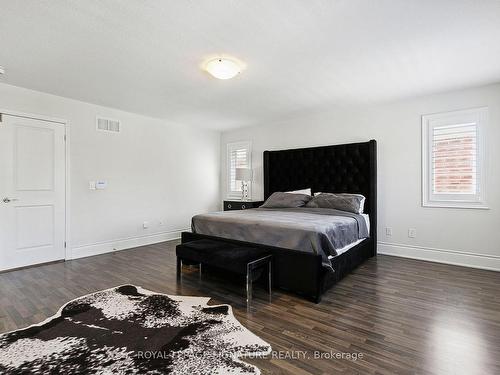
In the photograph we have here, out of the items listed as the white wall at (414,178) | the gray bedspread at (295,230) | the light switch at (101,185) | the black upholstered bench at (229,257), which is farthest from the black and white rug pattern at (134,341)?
the white wall at (414,178)

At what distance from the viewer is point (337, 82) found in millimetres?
3504

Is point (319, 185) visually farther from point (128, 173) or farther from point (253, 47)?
point (128, 173)

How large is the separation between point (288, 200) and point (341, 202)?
0.89 meters

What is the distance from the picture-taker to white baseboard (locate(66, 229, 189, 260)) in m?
4.23

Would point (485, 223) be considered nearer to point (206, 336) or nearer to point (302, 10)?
point (302, 10)

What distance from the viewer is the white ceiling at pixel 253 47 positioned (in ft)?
6.73

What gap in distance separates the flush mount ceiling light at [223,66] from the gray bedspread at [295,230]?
1694mm

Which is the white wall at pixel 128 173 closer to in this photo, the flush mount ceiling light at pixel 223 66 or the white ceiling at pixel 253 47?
the white ceiling at pixel 253 47

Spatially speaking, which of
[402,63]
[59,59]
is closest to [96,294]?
[59,59]

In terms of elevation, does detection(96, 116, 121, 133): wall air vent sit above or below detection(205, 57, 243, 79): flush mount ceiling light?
below

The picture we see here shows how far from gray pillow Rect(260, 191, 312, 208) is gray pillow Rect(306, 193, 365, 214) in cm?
15

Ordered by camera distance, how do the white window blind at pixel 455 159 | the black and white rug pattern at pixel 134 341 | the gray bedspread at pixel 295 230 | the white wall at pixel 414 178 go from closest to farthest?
the black and white rug pattern at pixel 134 341 < the gray bedspread at pixel 295 230 < the white wall at pixel 414 178 < the white window blind at pixel 455 159

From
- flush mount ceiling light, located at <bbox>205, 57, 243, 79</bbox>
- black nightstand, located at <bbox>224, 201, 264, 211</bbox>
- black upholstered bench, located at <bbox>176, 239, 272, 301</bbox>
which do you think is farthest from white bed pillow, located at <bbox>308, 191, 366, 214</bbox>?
flush mount ceiling light, located at <bbox>205, 57, 243, 79</bbox>

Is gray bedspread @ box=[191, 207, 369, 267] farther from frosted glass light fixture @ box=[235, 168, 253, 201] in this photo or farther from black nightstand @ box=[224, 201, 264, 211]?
frosted glass light fixture @ box=[235, 168, 253, 201]
